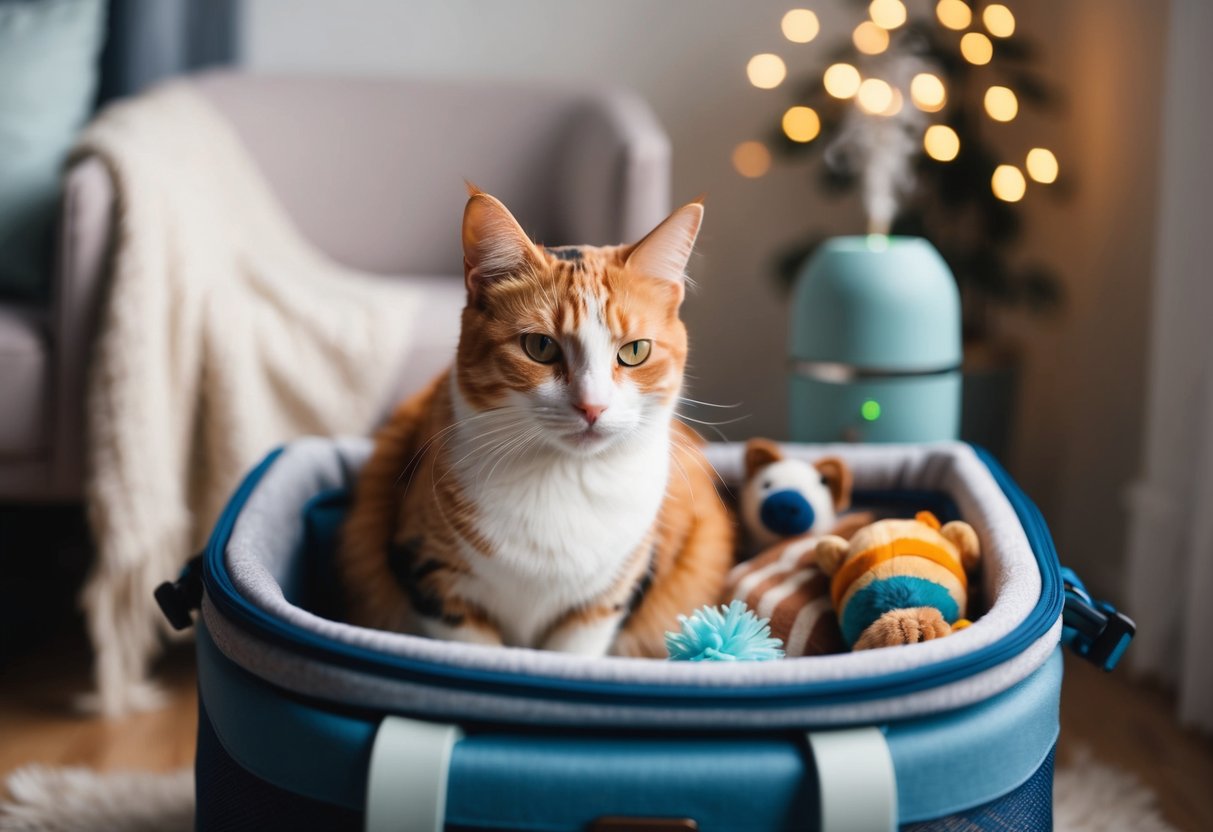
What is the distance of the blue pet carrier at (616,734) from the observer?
0.65 meters

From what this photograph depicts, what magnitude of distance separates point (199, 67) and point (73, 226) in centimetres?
98

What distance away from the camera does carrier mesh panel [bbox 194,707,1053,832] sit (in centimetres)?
70

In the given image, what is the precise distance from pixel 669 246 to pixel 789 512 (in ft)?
1.32

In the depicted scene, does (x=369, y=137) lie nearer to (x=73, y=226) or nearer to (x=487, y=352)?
(x=73, y=226)

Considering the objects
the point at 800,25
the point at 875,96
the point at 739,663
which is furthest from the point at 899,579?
the point at 800,25

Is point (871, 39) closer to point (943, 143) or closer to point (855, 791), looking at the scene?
point (943, 143)

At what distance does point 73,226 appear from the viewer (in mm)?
1452

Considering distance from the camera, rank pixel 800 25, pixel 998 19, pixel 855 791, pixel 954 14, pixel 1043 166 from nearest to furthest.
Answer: pixel 855 791, pixel 1043 166, pixel 998 19, pixel 954 14, pixel 800 25

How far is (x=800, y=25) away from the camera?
225 cm

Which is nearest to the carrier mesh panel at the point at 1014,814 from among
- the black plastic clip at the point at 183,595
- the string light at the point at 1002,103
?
the black plastic clip at the point at 183,595

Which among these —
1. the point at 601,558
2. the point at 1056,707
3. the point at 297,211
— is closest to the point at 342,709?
the point at 601,558

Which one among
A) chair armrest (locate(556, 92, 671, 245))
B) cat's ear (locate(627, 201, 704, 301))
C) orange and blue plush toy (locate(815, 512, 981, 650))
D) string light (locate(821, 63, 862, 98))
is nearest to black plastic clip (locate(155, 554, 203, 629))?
cat's ear (locate(627, 201, 704, 301))

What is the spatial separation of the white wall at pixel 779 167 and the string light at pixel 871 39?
16 cm

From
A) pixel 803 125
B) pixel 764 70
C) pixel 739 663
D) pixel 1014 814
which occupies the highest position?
pixel 764 70
